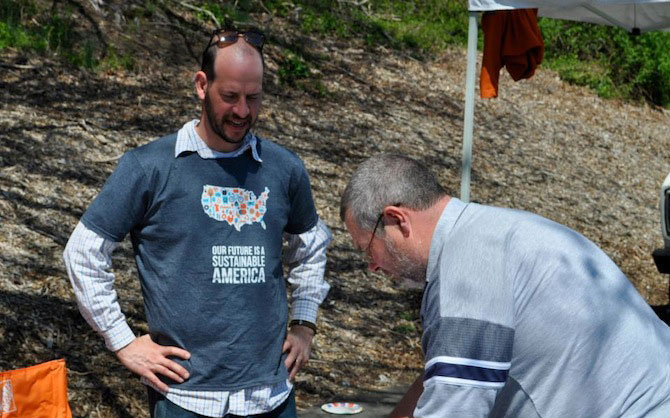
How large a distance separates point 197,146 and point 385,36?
10573 mm

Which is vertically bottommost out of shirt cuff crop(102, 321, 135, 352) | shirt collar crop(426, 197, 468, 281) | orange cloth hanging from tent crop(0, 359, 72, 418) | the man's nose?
orange cloth hanging from tent crop(0, 359, 72, 418)

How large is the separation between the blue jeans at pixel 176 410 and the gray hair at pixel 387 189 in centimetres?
98

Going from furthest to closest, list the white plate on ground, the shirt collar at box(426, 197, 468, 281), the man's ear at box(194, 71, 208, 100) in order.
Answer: the white plate on ground
the man's ear at box(194, 71, 208, 100)
the shirt collar at box(426, 197, 468, 281)

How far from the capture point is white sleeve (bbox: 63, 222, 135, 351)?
10.1 ft

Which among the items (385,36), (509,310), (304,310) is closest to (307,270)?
(304,310)

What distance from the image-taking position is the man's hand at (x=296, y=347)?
334cm

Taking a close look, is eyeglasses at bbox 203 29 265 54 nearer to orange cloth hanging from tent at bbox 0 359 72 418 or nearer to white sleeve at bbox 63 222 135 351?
white sleeve at bbox 63 222 135 351

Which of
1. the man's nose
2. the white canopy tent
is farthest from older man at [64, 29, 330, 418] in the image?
the white canopy tent

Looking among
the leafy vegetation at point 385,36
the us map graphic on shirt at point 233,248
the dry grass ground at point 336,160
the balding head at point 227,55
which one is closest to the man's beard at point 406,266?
the us map graphic on shirt at point 233,248

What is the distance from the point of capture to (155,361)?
310 cm

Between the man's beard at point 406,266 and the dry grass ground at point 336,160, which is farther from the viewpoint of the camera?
the dry grass ground at point 336,160

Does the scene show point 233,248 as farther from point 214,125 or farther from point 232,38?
point 232,38

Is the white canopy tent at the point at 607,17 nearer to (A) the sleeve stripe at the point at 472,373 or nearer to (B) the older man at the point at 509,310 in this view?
(B) the older man at the point at 509,310

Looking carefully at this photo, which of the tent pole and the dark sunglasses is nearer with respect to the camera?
the dark sunglasses
